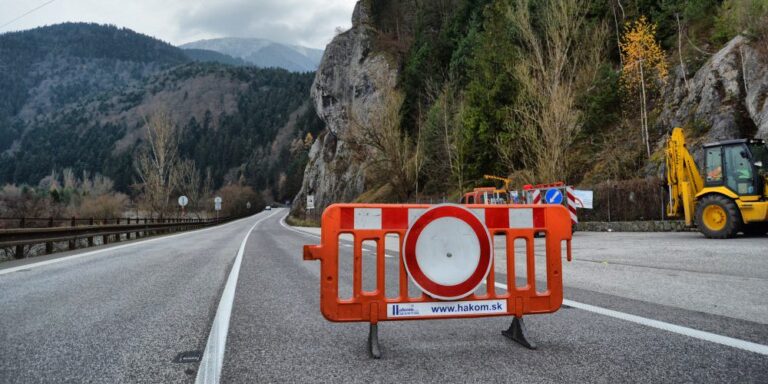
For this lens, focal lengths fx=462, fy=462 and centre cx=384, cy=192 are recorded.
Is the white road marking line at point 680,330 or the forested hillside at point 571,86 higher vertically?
the forested hillside at point 571,86

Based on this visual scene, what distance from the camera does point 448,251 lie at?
323cm

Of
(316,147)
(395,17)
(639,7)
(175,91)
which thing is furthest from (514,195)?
(175,91)

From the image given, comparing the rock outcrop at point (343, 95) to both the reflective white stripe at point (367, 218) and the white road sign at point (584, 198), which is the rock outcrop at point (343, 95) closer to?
the white road sign at point (584, 198)

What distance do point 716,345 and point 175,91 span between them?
215388 mm

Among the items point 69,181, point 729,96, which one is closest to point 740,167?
point 729,96

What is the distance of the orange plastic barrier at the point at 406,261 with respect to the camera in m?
3.15

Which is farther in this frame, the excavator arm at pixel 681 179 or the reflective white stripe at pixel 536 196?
the reflective white stripe at pixel 536 196

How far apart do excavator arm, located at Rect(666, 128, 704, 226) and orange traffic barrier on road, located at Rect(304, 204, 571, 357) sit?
13028 millimetres

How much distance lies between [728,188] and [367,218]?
13.8 m

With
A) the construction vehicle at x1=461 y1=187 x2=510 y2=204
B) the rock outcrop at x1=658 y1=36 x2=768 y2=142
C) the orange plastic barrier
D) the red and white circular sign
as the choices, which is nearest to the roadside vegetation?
the rock outcrop at x1=658 y1=36 x2=768 y2=142

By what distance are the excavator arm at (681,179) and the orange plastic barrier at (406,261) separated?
505 inches

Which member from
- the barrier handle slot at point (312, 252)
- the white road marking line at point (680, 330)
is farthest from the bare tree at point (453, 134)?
the barrier handle slot at point (312, 252)

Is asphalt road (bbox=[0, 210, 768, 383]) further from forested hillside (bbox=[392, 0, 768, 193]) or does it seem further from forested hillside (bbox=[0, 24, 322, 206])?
forested hillside (bbox=[0, 24, 322, 206])

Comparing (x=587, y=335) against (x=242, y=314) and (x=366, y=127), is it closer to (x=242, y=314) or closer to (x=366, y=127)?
(x=242, y=314)
